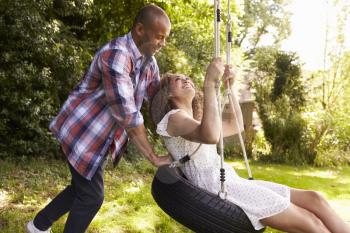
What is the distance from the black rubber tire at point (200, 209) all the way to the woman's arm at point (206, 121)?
8.7 inches

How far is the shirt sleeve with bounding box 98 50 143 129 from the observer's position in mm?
2143

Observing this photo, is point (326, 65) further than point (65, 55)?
Yes

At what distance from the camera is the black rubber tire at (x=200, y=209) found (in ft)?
6.64

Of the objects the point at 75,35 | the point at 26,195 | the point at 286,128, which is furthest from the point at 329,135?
the point at 26,195

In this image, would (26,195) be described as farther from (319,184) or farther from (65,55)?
(319,184)

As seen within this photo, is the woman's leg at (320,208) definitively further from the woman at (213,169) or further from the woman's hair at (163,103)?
the woman's hair at (163,103)

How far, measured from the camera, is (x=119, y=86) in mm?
2139

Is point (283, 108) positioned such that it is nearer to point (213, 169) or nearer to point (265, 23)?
point (213, 169)

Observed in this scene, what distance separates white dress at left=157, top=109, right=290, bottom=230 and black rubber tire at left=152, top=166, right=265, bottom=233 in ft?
0.22

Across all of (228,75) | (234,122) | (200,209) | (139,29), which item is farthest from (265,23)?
(200,209)

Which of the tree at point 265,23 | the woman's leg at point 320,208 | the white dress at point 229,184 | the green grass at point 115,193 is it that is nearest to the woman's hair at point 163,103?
the white dress at point 229,184

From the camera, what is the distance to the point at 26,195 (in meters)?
4.14

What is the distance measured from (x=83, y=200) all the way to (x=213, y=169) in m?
0.71

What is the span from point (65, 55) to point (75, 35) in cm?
76
